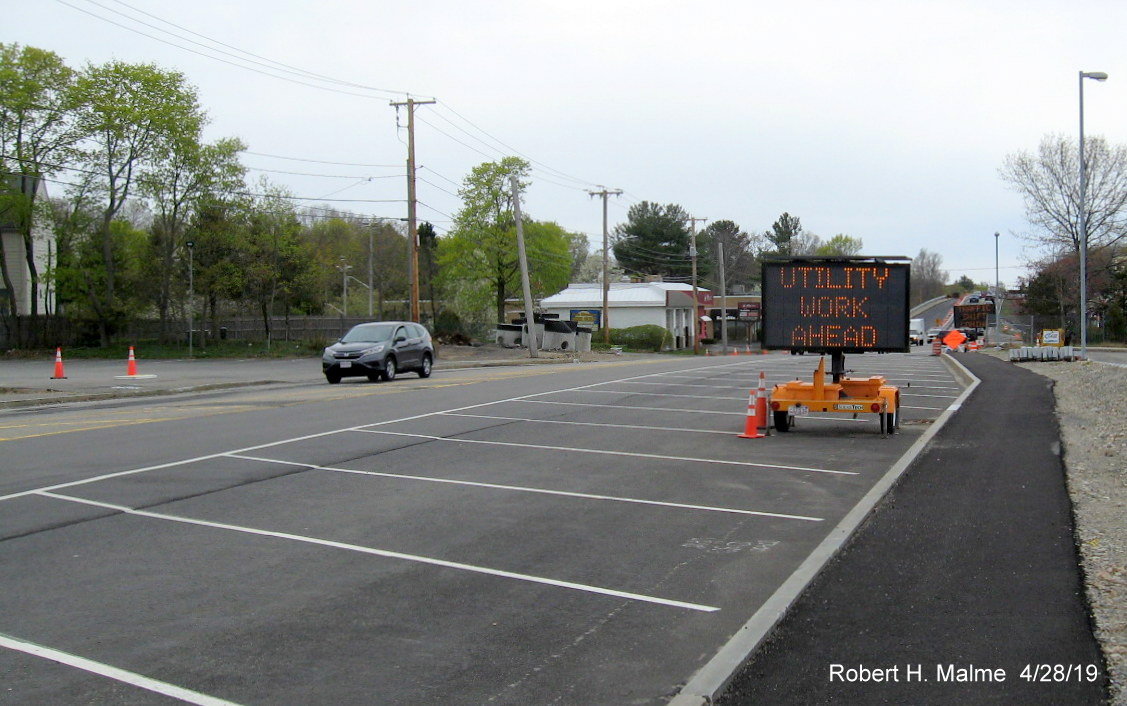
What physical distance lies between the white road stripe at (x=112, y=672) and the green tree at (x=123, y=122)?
166 ft

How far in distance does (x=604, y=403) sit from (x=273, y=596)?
1382cm

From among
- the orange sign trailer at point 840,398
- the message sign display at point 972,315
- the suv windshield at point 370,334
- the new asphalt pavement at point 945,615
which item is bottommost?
the new asphalt pavement at point 945,615

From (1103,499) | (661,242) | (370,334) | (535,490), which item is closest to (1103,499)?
(1103,499)

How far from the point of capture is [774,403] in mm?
15359

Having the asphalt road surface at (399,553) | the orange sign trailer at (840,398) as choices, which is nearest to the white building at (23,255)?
the asphalt road surface at (399,553)

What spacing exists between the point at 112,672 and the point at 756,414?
1167 cm

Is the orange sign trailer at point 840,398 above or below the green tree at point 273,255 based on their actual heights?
below

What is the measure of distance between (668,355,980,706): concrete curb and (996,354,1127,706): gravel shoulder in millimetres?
1697

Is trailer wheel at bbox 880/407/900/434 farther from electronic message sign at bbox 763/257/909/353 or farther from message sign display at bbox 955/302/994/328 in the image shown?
message sign display at bbox 955/302/994/328

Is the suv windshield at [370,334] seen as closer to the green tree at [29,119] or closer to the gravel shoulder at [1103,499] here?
the gravel shoulder at [1103,499]

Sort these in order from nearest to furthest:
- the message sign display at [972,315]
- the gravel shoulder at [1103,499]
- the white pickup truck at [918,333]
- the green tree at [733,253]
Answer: the gravel shoulder at [1103,499]
the message sign display at [972,315]
the white pickup truck at [918,333]
the green tree at [733,253]

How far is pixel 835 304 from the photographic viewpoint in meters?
14.9

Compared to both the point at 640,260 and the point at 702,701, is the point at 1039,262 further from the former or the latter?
the point at 702,701

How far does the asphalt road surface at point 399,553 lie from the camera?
16.9 ft
